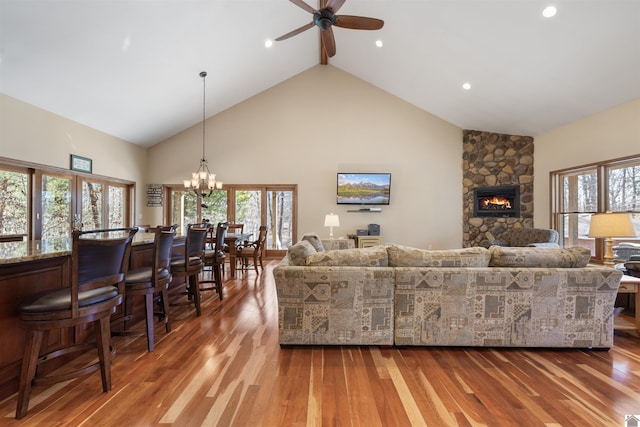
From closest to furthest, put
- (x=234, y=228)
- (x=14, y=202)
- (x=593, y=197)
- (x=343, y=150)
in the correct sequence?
(x=14, y=202) → (x=593, y=197) → (x=234, y=228) → (x=343, y=150)

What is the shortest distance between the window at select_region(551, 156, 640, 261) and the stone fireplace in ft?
2.04

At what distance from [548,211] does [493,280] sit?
4828 mm

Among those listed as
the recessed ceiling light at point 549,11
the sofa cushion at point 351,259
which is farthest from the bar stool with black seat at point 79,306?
the recessed ceiling light at point 549,11

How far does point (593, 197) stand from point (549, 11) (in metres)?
3.27

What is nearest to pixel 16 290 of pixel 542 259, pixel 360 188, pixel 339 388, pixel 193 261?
pixel 193 261

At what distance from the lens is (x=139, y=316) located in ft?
10.1

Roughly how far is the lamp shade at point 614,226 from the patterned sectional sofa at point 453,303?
1.01 meters

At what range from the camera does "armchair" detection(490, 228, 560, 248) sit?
493cm

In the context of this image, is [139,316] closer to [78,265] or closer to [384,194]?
[78,265]

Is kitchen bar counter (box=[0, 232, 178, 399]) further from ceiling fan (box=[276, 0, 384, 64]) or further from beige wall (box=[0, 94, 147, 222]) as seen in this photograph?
beige wall (box=[0, 94, 147, 222])

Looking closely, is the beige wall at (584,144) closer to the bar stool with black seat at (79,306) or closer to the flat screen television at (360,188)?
the flat screen television at (360,188)

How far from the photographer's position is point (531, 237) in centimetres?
530

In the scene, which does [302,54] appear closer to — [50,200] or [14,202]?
[50,200]

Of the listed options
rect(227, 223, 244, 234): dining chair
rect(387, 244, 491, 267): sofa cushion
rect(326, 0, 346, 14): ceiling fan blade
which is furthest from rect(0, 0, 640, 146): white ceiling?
rect(387, 244, 491, 267): sofa cushion
